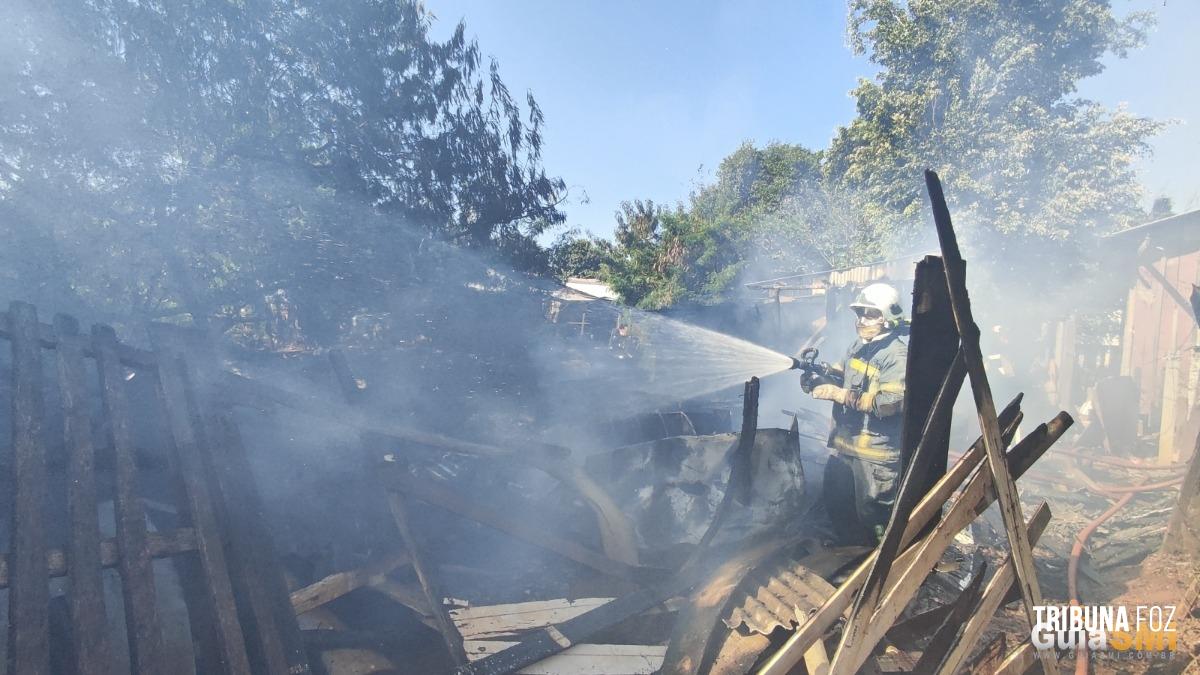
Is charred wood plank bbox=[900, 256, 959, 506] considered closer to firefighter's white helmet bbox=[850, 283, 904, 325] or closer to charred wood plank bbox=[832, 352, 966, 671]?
charred wood plank bbox=[832, 352, 966, 671]

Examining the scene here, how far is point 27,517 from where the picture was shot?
259cm

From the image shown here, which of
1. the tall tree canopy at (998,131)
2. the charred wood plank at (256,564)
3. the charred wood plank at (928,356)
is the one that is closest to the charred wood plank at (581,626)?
the charred wood plank at (256,564)

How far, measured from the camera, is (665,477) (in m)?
4.00

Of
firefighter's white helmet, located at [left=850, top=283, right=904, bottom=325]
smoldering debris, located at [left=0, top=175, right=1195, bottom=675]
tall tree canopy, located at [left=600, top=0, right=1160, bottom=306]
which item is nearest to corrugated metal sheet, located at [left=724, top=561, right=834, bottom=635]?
smoldering debris, located at [left=0, top=175, right=1195, bottom=675]

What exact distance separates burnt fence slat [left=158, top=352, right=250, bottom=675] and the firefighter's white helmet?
14.3 ft

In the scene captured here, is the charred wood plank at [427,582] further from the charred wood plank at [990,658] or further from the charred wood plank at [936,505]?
the charred wood plank at [990,658]

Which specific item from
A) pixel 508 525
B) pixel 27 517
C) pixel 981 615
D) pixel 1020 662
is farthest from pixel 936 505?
pixel 27 517

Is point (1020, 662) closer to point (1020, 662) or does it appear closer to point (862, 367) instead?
point (1020, 662)

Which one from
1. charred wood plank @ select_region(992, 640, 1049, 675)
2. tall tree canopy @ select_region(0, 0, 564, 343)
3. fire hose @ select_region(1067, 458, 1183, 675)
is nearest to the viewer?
charred wood plank @ select_region(992, 640, 1049, 675)

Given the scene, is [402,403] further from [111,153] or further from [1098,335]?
[1098,335]

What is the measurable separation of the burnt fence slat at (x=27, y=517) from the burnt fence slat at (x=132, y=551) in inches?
10.7

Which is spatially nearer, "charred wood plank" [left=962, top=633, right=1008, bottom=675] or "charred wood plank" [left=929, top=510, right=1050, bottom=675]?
"charred wood plank" [left=929, top=510, right=1050, bottom=675]

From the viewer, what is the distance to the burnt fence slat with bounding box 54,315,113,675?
2.35 metres

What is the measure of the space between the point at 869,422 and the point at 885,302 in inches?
36.6
